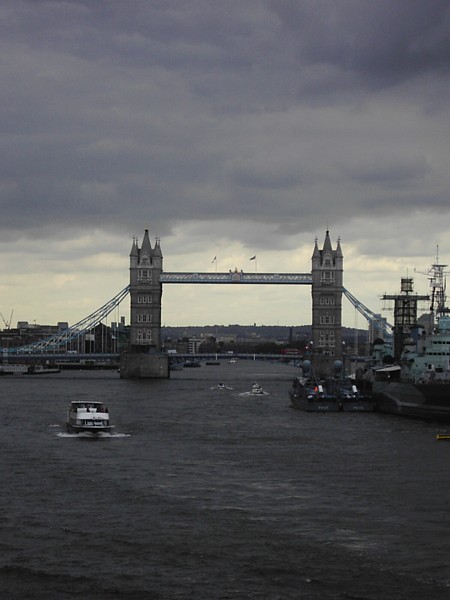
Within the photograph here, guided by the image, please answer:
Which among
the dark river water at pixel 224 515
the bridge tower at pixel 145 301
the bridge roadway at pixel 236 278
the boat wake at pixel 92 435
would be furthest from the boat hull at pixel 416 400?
the bridge tower at pixel 145 301

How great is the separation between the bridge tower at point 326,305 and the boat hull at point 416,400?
73.1 metres

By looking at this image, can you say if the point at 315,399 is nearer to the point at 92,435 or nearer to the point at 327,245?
the point at 92,435

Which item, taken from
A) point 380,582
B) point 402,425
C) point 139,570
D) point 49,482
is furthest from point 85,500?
point 402,425

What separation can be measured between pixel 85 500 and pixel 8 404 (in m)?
58.1

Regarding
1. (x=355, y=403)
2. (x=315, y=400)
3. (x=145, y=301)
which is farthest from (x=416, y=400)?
(x=145, y=301)

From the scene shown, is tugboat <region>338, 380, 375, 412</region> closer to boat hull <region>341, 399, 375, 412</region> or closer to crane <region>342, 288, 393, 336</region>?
boat hull <region>341, 399, 375, 412</region>

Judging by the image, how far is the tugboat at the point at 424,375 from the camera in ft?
260

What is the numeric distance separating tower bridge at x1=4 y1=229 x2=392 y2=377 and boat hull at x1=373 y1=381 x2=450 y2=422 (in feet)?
235

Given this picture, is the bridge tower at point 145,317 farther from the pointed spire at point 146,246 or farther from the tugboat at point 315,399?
the tugboat at point 315,399

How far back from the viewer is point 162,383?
146 metres

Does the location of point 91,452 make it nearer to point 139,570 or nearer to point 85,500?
point 85,500

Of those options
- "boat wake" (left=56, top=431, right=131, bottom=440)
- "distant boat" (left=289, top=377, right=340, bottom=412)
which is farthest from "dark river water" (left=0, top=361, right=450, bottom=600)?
"distant boat" (left=289, top=377, right=340, bottom=412)

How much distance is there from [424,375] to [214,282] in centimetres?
7936

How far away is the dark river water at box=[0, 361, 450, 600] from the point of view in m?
29.6
